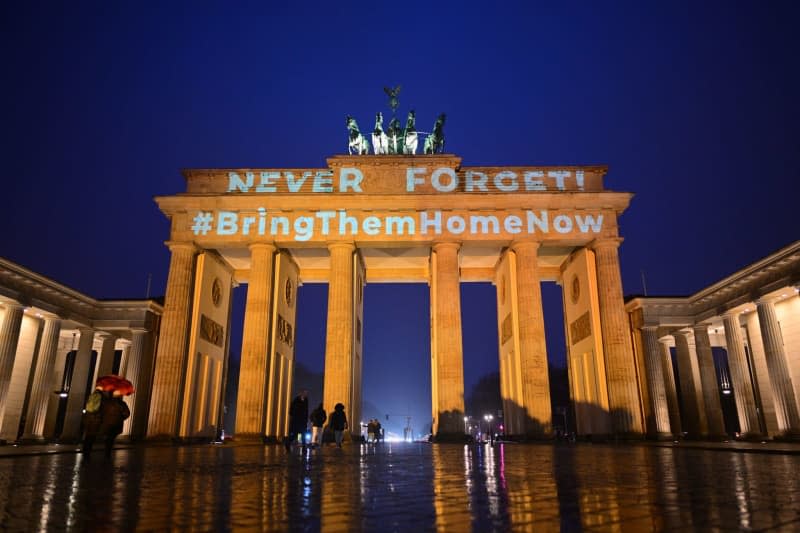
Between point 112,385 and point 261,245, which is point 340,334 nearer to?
point 261,245

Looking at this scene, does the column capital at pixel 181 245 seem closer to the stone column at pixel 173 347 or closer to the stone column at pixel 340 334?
the stone column at pixel 173 347

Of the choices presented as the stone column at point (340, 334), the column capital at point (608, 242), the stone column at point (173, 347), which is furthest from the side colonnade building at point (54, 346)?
the column capital at point (608, 242)

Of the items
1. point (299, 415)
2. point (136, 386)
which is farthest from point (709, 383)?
point (136, 386)

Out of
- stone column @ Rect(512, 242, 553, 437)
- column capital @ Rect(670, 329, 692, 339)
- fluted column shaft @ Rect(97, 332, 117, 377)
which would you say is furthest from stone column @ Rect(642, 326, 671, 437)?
fluted column shaft @ Rect(97, 332, 117, 377)

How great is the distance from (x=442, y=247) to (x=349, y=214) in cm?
540

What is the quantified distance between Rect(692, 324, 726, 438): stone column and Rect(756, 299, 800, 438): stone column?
6.12m

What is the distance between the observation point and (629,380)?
84.7ft

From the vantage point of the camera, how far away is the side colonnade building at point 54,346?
1009 inches

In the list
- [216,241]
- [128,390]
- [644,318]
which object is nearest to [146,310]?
[216,241]

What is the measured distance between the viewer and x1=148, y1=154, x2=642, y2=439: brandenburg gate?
2603 centimetres

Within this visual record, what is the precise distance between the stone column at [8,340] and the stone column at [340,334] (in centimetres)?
1512

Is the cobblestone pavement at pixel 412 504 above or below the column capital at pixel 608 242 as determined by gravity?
below

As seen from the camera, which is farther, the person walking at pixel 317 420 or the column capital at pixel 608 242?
the column capital at pixel 608 242

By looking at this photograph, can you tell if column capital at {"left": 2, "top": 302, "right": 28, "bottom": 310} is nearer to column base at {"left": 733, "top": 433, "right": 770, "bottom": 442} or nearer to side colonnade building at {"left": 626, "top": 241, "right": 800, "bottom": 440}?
side colonnade building at {"left": 626, "top": 241, "right": 800, "bottom": 440}
